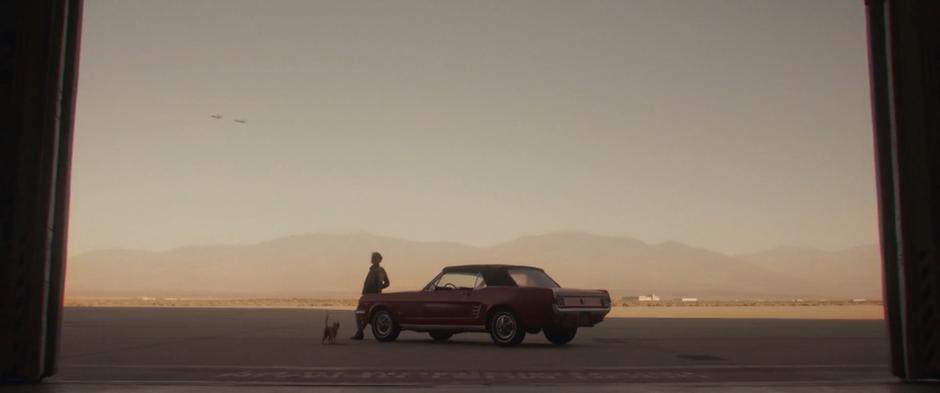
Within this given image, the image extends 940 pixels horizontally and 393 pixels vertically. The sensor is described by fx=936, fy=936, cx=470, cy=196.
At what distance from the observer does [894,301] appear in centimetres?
938

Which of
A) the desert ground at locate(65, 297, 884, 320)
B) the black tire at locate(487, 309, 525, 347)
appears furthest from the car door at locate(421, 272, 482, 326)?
the desert ground at locate(65, 297, 884, 320)

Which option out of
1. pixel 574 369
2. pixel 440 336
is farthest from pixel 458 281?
pixel 574 369

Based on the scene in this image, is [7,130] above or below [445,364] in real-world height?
above

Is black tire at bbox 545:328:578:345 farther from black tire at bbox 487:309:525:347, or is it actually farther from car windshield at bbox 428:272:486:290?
car windshield at bbox 428:272:486:290

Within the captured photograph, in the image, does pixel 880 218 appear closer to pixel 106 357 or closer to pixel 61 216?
pixel 61 216

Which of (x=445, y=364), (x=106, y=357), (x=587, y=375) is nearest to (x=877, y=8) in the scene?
(x=587, y=375)

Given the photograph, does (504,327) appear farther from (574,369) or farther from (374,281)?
(574,369)

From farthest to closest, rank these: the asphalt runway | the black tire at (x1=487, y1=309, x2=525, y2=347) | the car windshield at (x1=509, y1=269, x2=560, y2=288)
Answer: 1. the car windshield at (x1=509, y1=269, x2=560, y2=288)
2. the black tire at (x1=487, y1=309, x2=525, y2=347)
3. the asphalt runway

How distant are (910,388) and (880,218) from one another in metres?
1.73

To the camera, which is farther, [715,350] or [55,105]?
[715,350]

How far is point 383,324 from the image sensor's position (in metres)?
17.7

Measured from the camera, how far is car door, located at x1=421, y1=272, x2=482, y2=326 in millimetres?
16562

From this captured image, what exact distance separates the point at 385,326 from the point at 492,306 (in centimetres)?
252

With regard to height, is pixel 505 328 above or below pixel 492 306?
below
